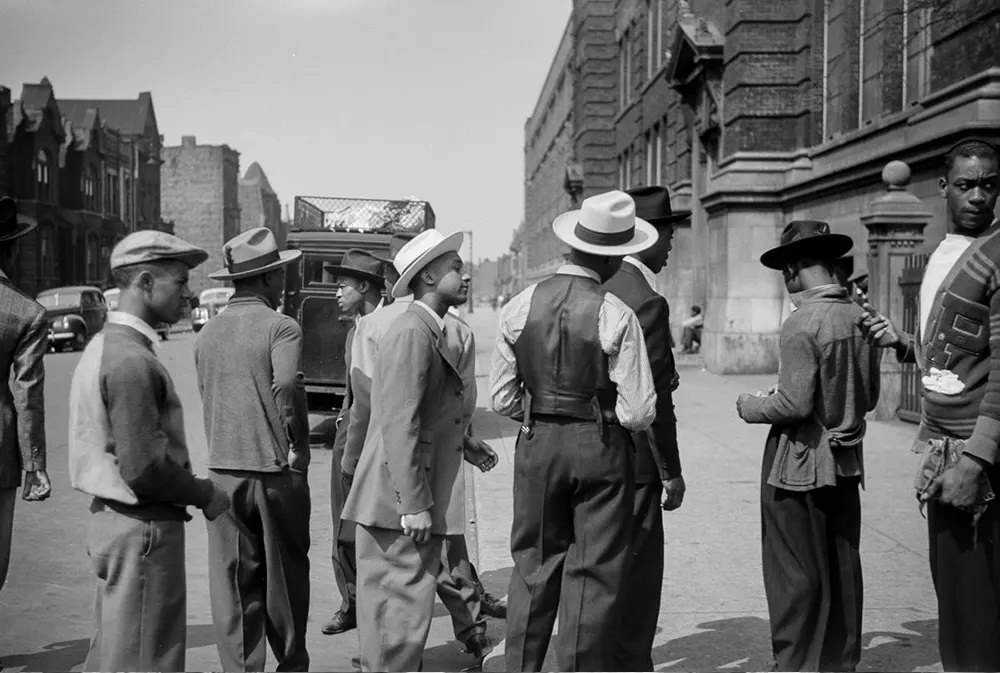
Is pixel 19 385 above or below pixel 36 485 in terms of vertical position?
above

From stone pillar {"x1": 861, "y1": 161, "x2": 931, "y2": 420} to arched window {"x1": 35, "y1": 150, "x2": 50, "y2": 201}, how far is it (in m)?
53.2

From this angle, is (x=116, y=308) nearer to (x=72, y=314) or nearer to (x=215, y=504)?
(x=215, y=504)

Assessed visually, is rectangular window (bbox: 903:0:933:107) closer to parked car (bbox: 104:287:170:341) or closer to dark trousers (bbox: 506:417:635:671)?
parked car (bbox: 104:287:170:341)

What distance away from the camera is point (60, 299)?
34.8 m

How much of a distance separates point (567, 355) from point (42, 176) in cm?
6111

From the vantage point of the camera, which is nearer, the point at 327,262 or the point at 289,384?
the point at 289,384

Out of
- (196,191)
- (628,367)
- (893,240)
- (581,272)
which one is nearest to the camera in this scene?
(628,367)

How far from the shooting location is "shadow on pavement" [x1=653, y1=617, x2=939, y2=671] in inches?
208

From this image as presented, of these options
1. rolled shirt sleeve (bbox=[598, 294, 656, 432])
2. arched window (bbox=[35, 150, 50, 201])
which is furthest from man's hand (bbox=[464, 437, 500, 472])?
arched window (bbox=[35, 150, 50, 201])

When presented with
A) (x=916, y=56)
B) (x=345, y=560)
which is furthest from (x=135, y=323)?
(x=916, y=56)

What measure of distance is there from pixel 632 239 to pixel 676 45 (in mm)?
20896

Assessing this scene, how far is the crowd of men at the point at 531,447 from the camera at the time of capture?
3791mm

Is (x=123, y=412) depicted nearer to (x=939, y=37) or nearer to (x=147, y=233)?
(x=147, y=233)

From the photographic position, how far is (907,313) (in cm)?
1334
